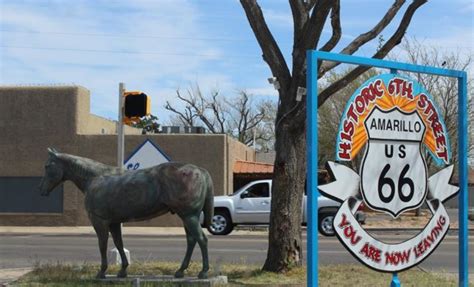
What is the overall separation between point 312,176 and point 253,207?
16.7 m

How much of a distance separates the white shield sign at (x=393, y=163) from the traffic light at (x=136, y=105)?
241 inches

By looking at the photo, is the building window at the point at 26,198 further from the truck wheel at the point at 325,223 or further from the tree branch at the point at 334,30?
the tree branch at the point at 334,30

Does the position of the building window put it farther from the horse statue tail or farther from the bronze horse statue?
the horse statue tail

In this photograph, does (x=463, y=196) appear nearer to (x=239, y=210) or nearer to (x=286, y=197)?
(x=286, y=197)

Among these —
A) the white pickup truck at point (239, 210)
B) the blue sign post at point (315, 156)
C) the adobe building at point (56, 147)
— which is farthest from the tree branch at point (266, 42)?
the adobe building at point (56, 147)

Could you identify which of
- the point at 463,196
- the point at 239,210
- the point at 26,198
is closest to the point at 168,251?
the point at 239,210

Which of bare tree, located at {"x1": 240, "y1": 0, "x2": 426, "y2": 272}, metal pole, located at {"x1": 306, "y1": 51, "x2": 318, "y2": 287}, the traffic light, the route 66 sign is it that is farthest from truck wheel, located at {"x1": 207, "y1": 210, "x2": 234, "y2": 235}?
metal pole, located at {"x1": 306, "y1": 51, "x2": 318, "y2": 287}

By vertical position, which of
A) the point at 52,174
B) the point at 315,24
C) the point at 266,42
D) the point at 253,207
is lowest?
the point at 253,207

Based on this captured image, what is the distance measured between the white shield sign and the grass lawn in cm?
319

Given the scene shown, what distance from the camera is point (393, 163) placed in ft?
23.1

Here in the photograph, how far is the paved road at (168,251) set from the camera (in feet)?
47.5

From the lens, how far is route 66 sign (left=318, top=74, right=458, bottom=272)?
6.68 m

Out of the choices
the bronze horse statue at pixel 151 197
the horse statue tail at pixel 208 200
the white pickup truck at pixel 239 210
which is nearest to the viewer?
the bronze horse statue at pixel 151 197

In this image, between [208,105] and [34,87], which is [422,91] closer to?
[34,87]
